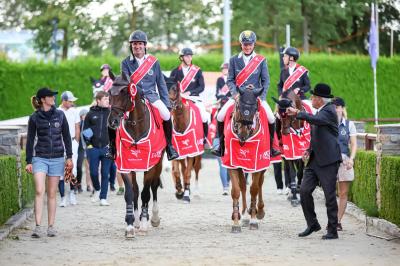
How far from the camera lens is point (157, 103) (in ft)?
46.0

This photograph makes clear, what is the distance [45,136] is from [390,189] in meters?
4.82

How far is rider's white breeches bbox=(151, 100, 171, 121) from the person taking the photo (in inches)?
552

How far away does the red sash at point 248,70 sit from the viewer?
14.9 m

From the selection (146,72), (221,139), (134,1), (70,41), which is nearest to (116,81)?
(146,72)

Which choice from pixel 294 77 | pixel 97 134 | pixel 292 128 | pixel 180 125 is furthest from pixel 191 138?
pixel 294 77

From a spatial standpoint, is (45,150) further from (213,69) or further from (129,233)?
(213,69)

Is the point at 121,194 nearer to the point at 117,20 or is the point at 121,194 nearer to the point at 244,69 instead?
the point at 244,69

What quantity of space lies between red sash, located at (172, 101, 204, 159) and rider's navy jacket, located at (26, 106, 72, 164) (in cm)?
544

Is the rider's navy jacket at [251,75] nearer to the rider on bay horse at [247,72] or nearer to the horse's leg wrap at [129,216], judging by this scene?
the rider on bay horse at [247,72]

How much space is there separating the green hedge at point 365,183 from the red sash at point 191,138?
3600 mm

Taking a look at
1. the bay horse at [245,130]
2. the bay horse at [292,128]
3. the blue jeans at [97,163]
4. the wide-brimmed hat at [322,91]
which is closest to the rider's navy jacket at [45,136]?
the bay horse at [245,130]

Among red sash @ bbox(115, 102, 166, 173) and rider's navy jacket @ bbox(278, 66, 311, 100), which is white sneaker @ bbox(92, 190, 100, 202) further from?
red sash @ bbox(115, 102, 166, 173)

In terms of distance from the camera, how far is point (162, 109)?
46.2 feet

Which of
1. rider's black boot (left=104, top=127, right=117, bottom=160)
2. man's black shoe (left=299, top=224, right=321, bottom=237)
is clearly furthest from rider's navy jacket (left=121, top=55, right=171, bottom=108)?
man's black shoe (left=299, top=224, right=321, bottom=237)
